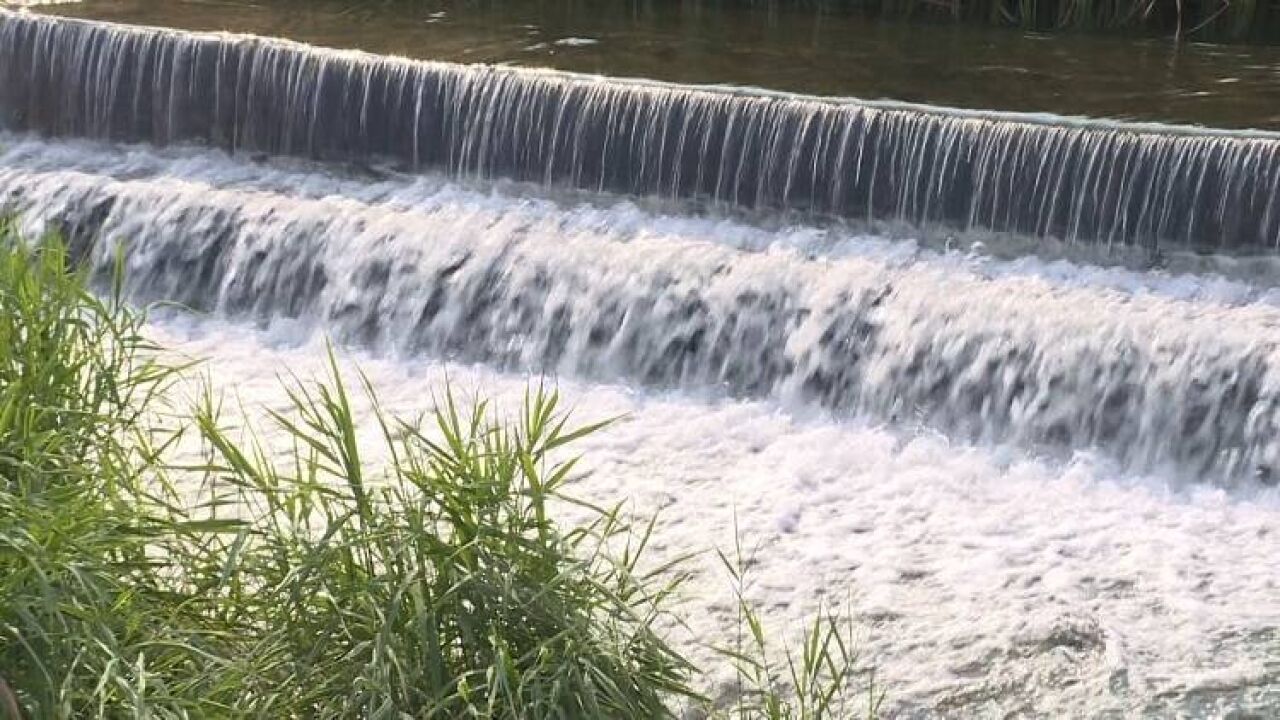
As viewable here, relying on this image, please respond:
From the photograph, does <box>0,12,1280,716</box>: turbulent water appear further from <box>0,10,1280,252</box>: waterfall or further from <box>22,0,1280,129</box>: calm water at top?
<box>22,0,1280,129</box>: calm water at top

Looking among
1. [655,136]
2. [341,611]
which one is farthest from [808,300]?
[341,611]

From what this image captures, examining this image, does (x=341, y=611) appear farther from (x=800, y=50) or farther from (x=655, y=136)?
(x=800, y=50)

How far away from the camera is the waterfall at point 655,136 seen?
7148 mm

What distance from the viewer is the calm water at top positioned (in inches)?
330

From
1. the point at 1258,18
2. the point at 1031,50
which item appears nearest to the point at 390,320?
the point at 1031,50

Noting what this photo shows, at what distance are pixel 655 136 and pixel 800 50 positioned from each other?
5.81ft

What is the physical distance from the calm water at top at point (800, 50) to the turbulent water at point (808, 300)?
0.74m

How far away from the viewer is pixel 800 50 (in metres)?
9.52

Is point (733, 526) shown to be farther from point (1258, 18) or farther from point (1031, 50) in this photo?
point (1258, 18)

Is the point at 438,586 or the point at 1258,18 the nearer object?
the point at 438,586

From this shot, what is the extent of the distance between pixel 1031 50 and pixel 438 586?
257 inches

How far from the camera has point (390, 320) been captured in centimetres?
760

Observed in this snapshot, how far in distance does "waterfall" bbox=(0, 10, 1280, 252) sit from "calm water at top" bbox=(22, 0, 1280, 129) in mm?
603

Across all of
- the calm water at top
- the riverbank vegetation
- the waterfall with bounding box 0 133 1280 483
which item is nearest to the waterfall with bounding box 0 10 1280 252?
the waterfall with bounding box 0 133 1280 483
